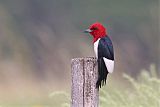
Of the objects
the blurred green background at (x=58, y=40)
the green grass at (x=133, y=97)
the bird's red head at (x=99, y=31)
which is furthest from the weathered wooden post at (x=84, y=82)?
the blurred green background at (x=58, y=40)

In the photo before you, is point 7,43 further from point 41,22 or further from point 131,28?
point 131,28

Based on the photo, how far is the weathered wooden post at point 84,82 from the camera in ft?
24.2

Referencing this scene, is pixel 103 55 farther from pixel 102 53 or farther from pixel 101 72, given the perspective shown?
pixel 101 72

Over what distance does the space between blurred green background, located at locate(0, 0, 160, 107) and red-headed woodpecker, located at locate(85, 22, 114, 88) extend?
25.8 ft

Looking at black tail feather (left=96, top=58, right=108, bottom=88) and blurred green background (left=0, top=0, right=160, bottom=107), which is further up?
blurred green background (left=0, top=0, right=160, bottom=107)

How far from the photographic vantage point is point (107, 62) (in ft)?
24.8

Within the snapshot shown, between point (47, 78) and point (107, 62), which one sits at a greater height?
point (47, 78)

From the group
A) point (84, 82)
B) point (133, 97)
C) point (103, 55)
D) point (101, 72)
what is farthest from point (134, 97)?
point (84, 82)

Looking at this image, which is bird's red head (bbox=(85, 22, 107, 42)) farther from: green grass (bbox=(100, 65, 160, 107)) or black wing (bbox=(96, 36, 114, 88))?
green grass (bbox=(100, 65, 160, 107))

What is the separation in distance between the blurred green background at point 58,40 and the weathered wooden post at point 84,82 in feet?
26.9

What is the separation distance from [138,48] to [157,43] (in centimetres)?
181

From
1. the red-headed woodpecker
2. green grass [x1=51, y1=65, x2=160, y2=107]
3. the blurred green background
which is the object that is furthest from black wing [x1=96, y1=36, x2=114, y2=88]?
the blurred green background

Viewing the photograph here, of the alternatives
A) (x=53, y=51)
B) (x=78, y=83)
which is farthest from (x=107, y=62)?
(x=53, y=51)

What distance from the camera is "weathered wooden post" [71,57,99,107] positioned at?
738 cm
